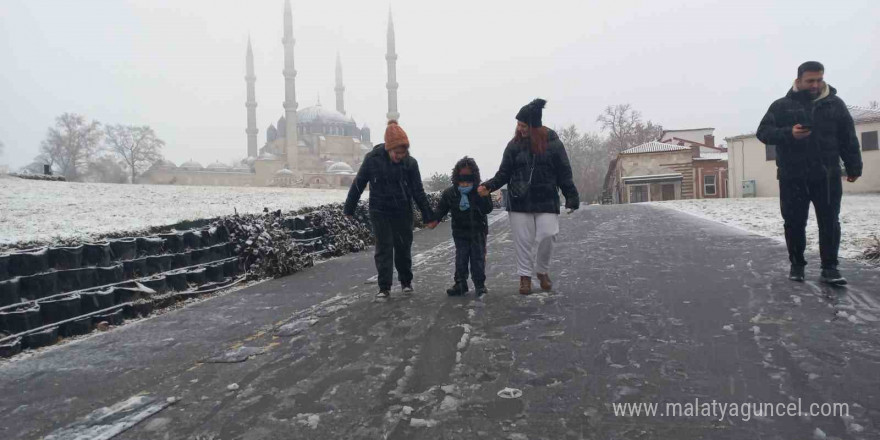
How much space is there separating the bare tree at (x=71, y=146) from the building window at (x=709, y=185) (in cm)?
6829

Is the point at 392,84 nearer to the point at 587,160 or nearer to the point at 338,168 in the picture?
the point at 338,168

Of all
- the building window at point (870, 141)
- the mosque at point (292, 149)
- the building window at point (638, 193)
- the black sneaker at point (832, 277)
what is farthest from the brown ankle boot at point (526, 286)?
the mosque at point (292, 149)

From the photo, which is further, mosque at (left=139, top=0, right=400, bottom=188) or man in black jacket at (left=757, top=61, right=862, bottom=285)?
mosque at (left=139, top=0, right=400, bottom=188)

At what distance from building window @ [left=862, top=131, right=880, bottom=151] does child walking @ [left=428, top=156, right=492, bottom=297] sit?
37811 millimetres

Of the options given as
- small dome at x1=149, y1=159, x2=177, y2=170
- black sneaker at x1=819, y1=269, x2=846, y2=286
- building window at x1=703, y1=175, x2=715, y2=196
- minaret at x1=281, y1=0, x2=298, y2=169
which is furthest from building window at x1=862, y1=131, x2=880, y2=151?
small dome at x1=149, y1=159, x2=177, y2=170

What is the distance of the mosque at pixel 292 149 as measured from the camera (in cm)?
7456

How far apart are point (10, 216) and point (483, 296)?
7.33 metres

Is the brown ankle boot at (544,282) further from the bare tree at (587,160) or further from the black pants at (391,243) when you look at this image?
the bare tree at (587,160)

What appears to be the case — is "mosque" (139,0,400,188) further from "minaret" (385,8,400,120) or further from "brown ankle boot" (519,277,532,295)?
"brown ankle boot" (519,277,532,295)

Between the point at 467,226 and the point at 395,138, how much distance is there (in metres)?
1.11

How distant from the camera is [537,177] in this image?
18.5 feet

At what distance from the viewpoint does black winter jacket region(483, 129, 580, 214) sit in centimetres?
563

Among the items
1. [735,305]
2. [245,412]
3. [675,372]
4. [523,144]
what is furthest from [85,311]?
[735,305]

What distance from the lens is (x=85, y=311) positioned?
5.50 metres
